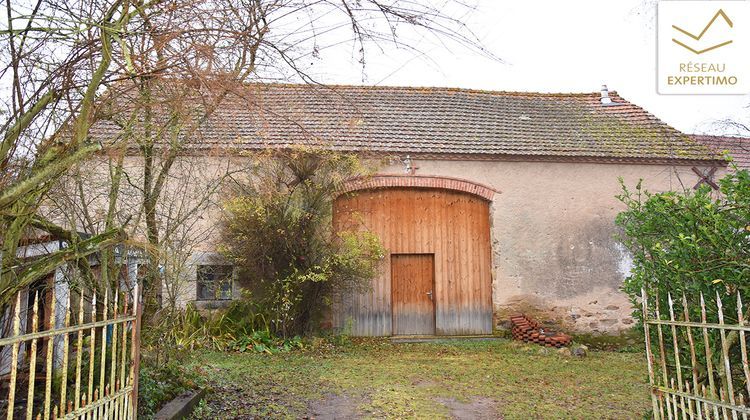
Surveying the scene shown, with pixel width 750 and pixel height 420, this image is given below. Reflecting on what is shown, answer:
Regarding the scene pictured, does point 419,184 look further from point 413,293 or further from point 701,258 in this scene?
point 701,258

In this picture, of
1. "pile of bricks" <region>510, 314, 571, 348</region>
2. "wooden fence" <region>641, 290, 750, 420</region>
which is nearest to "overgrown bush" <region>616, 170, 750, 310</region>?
"wooden fence" <region>641, 290, 750, 420</region>

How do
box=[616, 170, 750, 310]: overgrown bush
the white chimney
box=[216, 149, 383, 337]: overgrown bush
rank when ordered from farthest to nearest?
the white chimney < box=[216, 149, 383, 337]: overgrown bush < box=[616, 170, 750, 310]: overgrown bush

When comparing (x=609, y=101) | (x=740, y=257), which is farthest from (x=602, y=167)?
(x=740, y=257)

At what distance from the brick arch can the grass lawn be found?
2981mm

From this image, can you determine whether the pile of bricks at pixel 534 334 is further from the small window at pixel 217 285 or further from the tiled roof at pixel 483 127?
the small window at pixel 217 285

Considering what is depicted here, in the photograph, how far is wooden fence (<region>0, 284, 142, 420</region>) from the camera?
2574mm

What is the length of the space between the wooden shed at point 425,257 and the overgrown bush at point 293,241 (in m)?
0.90

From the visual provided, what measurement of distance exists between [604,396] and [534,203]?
5.12m

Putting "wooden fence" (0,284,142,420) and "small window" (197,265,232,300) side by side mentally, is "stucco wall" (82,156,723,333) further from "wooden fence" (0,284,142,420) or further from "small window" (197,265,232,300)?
"wooden fence" (0,284,142,420)

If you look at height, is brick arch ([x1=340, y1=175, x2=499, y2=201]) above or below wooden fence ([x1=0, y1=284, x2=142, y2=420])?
above

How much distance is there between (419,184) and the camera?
1102 centimetres

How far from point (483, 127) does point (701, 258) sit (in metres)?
8.57

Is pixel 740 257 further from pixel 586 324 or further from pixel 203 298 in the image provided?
pixel 203 298

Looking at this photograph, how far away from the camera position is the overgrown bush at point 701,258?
11.6 feet
